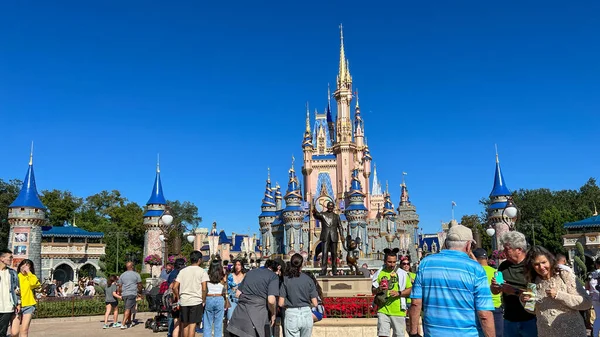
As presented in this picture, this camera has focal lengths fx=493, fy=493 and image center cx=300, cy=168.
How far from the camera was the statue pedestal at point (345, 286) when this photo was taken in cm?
1413

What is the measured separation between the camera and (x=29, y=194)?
141 feet

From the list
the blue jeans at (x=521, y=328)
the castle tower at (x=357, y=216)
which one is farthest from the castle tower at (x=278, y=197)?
the blue jeans at (x=521, y=328)

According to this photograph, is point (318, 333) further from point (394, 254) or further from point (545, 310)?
point (545, 310)

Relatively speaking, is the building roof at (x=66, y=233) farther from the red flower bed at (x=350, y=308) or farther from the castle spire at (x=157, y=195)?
the red flower bed at (x=350, y=308)

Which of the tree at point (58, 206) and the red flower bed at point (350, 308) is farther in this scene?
the tree at point (58, 206)

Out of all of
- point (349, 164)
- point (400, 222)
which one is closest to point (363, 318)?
point (349, 164)

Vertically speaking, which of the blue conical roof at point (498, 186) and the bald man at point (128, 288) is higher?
the blue conical roof at point (498, 186)

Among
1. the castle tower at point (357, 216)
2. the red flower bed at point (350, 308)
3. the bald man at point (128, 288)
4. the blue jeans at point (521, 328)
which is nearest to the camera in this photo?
the blue jeans at point (521, 328)

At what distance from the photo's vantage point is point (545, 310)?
4414 millimetres

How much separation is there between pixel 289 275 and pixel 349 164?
5909 centimetres

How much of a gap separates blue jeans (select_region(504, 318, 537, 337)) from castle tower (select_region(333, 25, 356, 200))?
59715 millimetres

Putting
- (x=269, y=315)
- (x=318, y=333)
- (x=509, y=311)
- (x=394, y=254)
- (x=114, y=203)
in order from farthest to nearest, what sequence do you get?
(x=114, y=203) < (x=318, y=333) < (x=394, y=254) < (x=269, y=315) < (x=509, y=311)

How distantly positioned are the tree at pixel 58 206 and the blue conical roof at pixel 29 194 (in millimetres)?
18742

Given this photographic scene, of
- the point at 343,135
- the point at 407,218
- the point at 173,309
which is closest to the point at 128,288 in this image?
the point at 173,309
